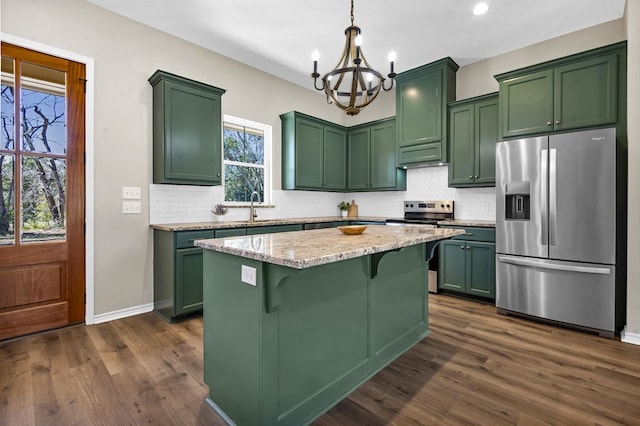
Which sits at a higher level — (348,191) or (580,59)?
(580,59)

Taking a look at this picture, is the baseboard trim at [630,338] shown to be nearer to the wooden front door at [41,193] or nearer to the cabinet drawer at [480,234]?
the cabinet drawer at [480,234]

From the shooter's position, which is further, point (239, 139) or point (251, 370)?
point (239, 139)

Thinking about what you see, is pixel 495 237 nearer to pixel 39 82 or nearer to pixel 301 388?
pixel 301 388

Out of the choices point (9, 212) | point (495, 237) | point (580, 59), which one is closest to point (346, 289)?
point (495, 237)

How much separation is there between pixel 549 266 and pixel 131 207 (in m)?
4.18

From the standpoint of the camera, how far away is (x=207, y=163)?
356 cm

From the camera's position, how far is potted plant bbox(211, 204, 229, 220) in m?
3.88

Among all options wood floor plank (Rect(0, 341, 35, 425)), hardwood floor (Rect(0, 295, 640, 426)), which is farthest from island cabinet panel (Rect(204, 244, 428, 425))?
wood floor plank (Rect(0, 341, 35, 425))

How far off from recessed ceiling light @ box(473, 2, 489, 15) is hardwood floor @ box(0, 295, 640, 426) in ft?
10.2

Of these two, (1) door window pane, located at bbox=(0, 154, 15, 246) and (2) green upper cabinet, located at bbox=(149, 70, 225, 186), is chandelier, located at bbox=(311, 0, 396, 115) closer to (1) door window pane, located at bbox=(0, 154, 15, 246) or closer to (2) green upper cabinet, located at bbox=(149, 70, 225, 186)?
(2) green upper cabinet, located at bbox=(149, 70, 225, 186)

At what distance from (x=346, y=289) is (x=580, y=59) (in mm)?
3183

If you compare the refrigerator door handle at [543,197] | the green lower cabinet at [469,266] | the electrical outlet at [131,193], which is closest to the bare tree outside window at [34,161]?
the electrical outlet at [131,193]

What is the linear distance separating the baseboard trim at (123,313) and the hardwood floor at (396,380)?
0.15m

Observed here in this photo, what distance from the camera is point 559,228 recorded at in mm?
2916
